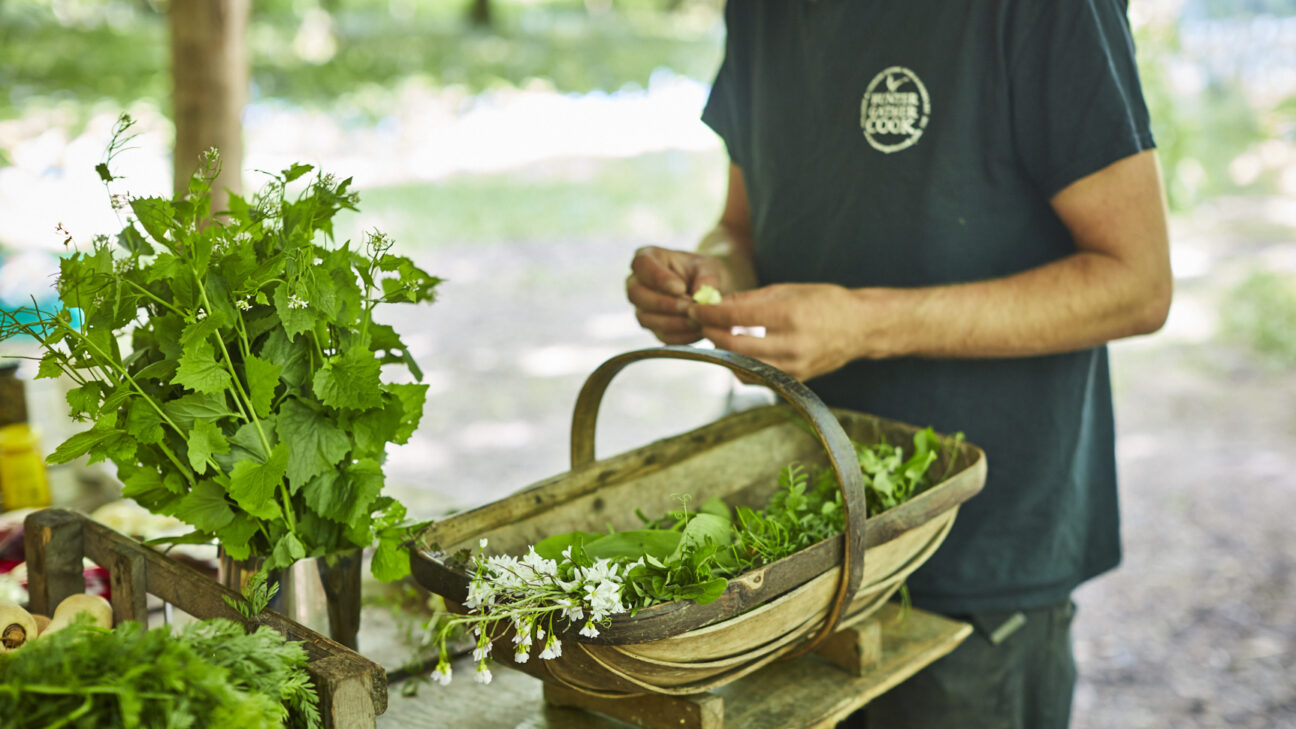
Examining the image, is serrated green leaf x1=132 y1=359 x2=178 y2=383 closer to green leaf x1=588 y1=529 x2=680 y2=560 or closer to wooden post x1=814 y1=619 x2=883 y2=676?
green leaf x1=588 y1=529 x2=680 y2=560

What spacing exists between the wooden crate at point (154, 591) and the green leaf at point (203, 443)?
0.49 feet

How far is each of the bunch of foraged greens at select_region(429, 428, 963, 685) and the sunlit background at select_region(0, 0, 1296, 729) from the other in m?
0.55

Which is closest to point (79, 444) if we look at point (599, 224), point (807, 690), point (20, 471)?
point (807, 690)

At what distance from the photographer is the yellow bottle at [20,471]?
215cm

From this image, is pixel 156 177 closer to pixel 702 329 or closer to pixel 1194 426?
pixel 1194 426

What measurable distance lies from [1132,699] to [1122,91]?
2475mm

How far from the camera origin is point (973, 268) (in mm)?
1728

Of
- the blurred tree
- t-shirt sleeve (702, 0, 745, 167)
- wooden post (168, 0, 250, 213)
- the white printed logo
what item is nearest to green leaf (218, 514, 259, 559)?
the white printed logo

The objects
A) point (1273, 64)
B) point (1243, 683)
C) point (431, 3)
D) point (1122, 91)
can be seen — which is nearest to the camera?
point (1122, 91)

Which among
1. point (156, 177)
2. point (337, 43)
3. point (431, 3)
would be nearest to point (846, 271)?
point (156, 177)

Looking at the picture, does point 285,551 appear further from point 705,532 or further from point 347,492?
point 705,532

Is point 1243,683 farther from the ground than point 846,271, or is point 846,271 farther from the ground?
point 846,271

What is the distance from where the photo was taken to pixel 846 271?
1825 mm

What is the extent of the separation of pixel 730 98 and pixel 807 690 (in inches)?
46.1
